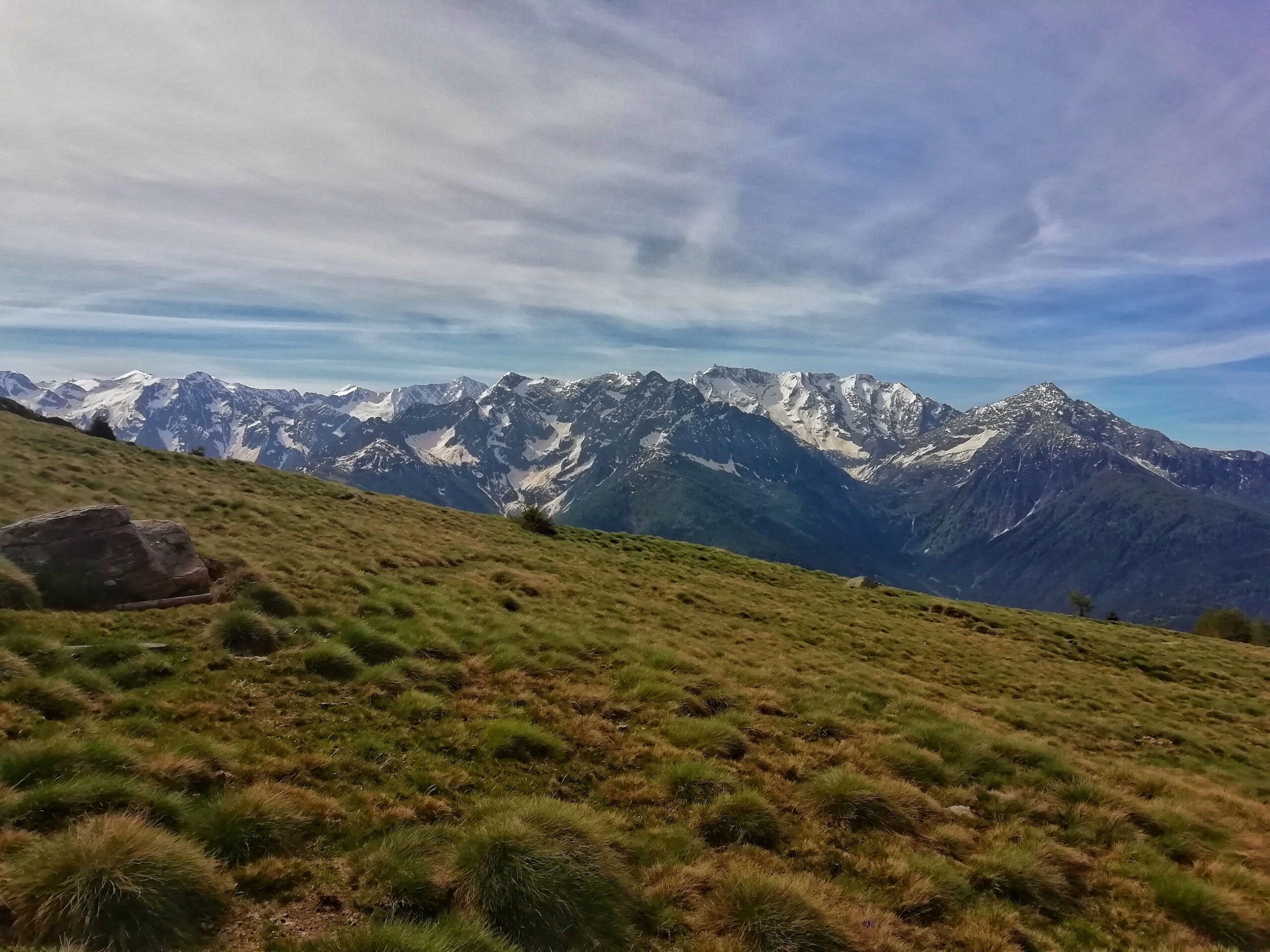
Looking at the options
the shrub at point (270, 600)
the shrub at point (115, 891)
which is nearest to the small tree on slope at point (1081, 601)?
the shrub at point (270, 600)

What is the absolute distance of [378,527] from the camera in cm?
3666

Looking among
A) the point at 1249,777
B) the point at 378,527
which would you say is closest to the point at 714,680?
the point at 1249,777

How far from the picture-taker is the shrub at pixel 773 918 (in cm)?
789

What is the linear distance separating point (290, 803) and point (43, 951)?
340 cm

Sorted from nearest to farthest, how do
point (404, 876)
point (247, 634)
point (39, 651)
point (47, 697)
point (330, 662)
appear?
point (404, 876), point (47, 697), point (39, 651), point (330, 662), point (247, 634)

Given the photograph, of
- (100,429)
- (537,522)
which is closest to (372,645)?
(537,522)

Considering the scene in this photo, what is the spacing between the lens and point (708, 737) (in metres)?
13.9

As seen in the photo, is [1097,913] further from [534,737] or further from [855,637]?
[855,637]

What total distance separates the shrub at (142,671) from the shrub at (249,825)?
5.22m

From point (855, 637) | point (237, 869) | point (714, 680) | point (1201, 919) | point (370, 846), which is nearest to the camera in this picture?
point (237, 869)

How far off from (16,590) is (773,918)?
17824mm

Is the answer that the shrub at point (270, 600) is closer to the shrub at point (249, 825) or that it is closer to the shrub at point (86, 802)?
the shrub at point (86, 802)

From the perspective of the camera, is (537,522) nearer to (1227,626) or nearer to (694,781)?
(694,781)

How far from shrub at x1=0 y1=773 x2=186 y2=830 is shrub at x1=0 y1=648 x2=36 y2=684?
155 inches
